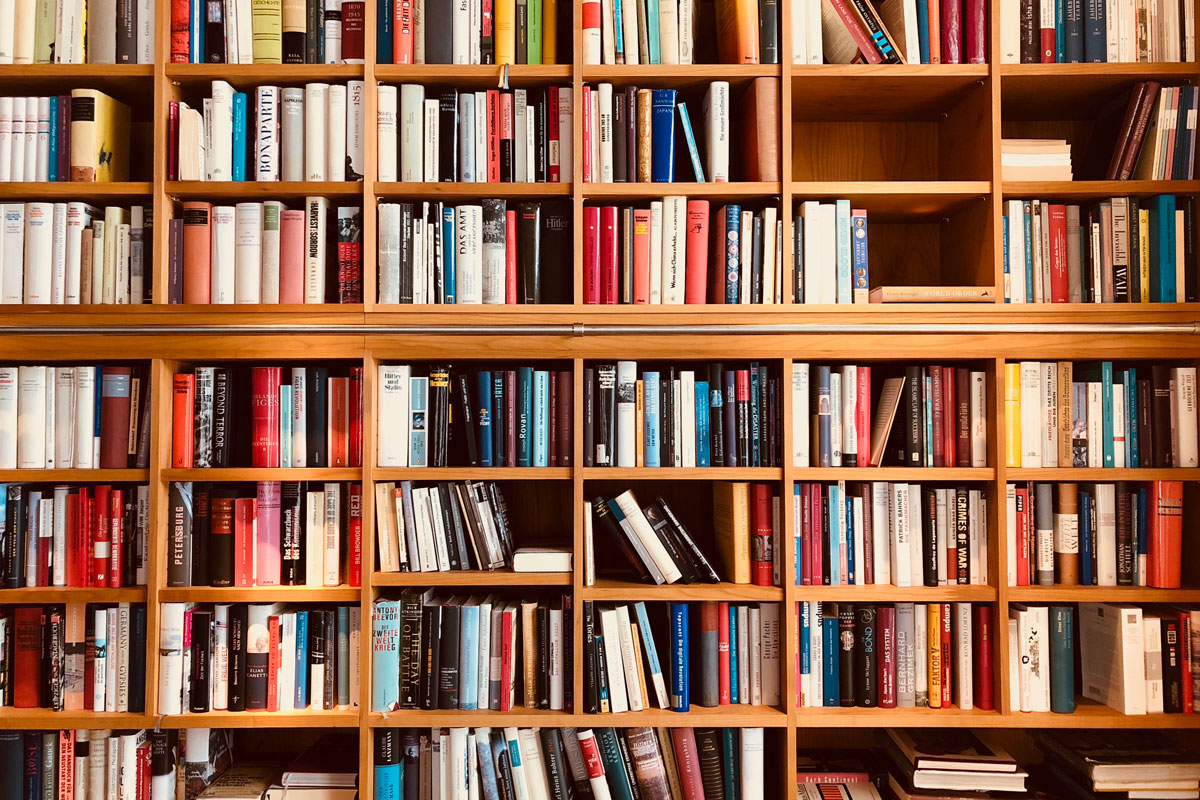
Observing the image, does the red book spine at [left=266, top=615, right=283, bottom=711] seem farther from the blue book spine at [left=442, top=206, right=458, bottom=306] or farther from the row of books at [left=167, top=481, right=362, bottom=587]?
the blue book spine at [left=442, top=206, right=458, bottom=306]

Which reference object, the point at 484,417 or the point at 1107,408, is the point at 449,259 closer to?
the point at 484,417

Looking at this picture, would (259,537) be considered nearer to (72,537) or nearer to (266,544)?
(266,544)

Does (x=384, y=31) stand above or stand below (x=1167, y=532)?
above

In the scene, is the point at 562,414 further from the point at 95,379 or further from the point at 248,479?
the point at 95,379

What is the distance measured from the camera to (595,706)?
1.82m

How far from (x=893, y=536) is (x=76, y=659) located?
1871 millimetres

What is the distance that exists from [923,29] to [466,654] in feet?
5.79

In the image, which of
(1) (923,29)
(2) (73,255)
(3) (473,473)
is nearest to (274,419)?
(3) (473,473)

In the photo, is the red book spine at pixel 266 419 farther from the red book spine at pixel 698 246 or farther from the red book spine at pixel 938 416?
the red book spine at pixel 938 416

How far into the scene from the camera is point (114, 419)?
6.09ft

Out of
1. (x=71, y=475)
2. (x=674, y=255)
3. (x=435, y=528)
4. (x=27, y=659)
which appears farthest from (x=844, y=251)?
(x=27, y=659)

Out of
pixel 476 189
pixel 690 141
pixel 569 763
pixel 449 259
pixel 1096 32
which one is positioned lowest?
pixel 569 763

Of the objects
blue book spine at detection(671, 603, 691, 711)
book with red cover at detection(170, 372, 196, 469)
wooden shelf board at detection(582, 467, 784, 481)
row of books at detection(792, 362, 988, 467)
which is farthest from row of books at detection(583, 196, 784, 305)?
book with red cover at detection(170, 372, 196, 469)

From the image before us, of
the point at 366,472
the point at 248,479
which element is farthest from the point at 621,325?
the point at 248,479
